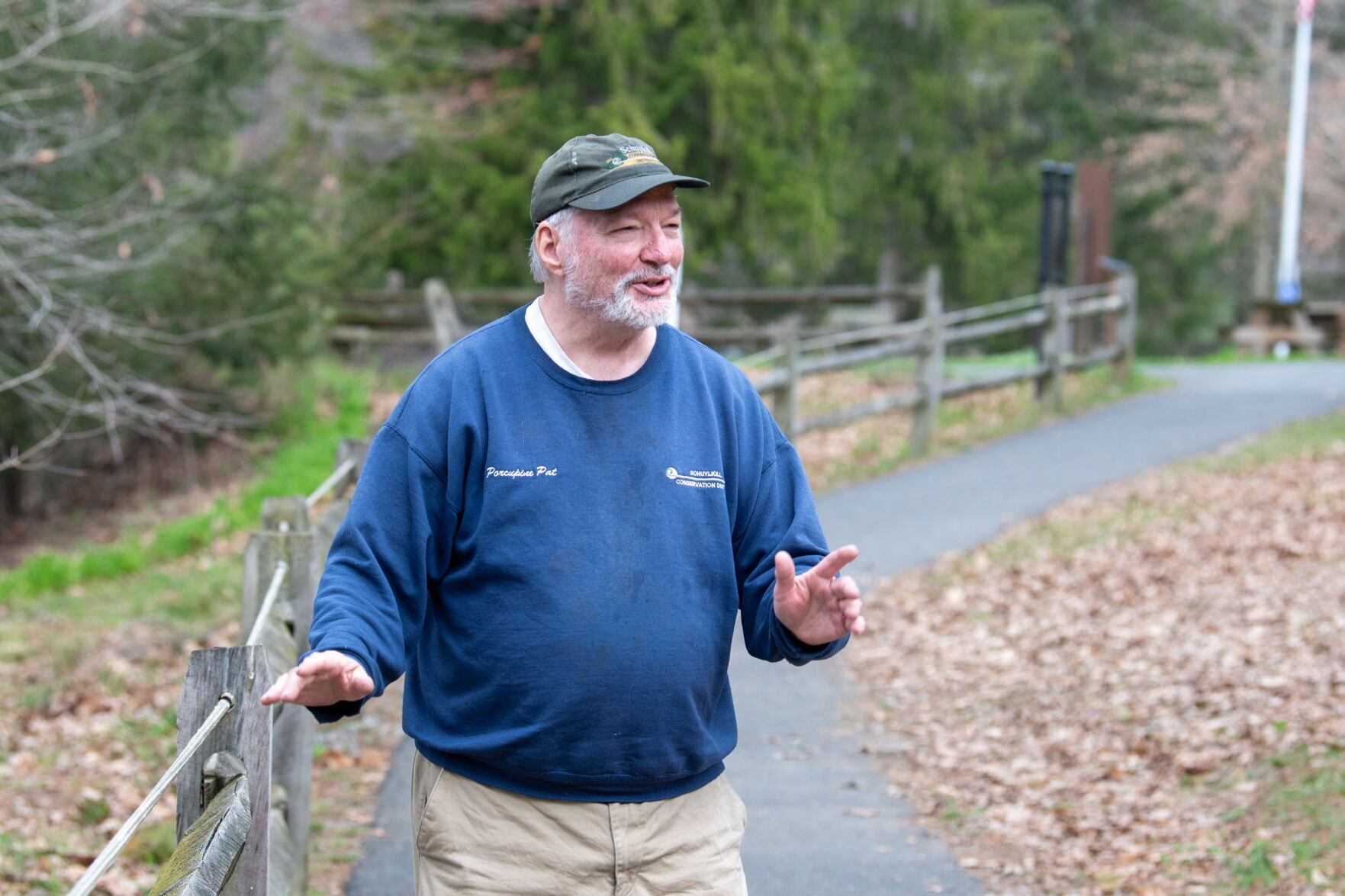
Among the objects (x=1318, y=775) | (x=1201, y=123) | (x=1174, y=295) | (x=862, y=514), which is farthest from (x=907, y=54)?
(x=1318, y=775)

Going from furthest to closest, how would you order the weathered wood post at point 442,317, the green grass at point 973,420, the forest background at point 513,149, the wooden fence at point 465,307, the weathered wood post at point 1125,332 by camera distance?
the weathered wood post at point 1125,332, the wooden fence at point 465,307, the green grass at point 973,420, the weathered wood post at point 442,317, the forest background at point 513,149

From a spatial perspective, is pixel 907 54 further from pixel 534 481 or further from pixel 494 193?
pixel 534 481

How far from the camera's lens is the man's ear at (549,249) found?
304 centimetres

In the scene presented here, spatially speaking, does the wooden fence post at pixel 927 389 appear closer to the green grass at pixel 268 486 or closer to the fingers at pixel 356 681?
the green grass at pixel 268 486

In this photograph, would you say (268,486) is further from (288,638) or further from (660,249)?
(660,249)

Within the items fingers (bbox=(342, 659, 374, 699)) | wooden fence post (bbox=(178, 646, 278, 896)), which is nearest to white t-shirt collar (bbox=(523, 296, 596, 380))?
fingers (bbox=(342, 659, 374, 699))

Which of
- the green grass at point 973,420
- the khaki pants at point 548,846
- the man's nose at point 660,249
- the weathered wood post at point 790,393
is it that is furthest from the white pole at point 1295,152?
the khaki pants at point 548,846

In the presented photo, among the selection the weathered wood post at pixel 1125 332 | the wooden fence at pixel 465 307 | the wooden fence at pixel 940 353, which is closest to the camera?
the wooden fence at pixel 940 353

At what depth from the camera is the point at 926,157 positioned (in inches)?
1086

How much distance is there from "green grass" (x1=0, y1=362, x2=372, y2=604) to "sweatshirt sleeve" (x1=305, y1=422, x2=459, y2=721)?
7.18 meters

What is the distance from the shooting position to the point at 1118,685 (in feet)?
Result: 22.8

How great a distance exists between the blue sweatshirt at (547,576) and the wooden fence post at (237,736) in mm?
311

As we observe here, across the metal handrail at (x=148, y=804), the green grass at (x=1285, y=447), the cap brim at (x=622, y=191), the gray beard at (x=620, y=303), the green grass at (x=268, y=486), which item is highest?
the cap brim at (x=622, y=191)

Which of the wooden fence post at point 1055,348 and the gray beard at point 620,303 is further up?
the gray beard at point 620,303
